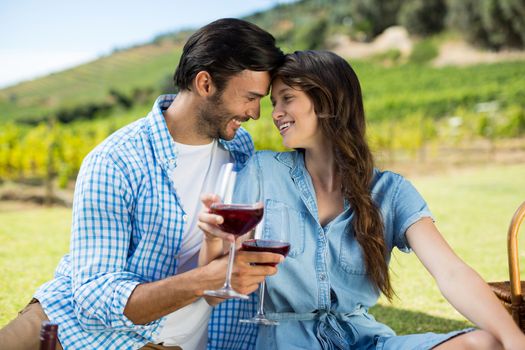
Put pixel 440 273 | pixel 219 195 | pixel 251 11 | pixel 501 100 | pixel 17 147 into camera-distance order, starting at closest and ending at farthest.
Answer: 1. pixel 219 195
2. pixel 440 273
3. pixel 17 147
4. pixel 501 100
5. pixel 251 11

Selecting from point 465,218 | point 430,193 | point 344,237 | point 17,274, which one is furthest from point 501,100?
point 344,237

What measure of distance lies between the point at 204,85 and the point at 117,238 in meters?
0.63

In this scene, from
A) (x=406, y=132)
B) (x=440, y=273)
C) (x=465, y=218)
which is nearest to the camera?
(x=440, y=273)

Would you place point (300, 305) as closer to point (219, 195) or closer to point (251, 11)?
point (219, 195)

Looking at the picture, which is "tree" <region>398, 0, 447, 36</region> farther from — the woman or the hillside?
the woman

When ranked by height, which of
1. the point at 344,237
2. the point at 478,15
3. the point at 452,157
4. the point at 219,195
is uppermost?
the point at 478,15

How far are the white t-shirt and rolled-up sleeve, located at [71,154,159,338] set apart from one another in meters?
0.12

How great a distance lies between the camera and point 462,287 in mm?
1983

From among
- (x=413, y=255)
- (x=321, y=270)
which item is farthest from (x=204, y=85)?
(x=413, y=255)

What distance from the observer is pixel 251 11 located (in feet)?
161

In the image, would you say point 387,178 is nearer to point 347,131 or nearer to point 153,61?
point 347,131

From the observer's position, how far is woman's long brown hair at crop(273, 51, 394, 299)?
2.17 metres

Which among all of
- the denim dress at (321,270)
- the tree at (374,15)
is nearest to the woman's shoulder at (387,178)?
the denim dress at (321,270)

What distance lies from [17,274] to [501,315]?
14.3ft
